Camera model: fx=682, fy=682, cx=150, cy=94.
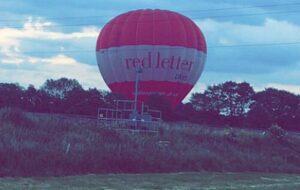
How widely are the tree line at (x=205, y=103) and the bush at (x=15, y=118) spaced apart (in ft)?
81.5

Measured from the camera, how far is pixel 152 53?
52625mm

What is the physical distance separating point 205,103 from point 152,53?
2015 inches

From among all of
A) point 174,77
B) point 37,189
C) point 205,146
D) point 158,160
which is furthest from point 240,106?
point 37,189

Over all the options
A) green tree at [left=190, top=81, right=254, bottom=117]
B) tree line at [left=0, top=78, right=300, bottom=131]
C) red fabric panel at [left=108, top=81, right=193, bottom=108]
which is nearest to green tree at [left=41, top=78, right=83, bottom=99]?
tree line at [left=0, top=78, right=300, bottom=131]

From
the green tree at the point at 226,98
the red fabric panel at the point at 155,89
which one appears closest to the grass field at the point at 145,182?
the red fabric panel at the point at 155,89

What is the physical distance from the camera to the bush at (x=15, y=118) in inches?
1320

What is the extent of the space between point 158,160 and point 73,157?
525 centimetres

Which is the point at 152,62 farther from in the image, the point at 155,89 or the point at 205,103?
the point at 205,103

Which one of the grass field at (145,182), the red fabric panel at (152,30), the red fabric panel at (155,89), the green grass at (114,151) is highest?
the red fabric panel at (152,30)

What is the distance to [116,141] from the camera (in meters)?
34.5

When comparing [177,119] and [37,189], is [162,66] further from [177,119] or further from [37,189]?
[37,189]

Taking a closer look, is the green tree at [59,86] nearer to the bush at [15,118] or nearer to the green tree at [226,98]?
the green tree at [226,98]

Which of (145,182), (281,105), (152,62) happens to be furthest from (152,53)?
(281,105)

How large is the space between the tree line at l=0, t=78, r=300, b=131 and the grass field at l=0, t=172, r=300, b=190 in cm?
2813
